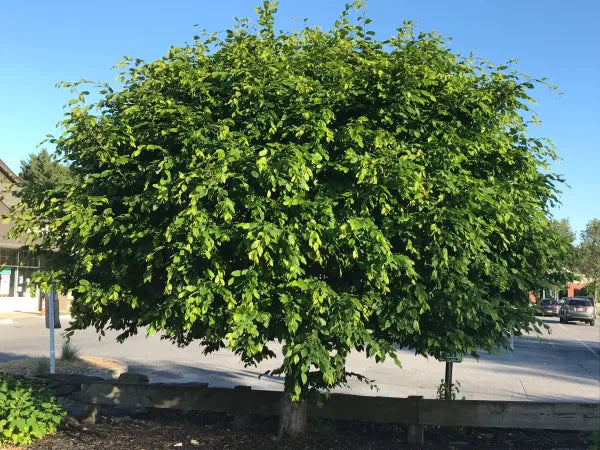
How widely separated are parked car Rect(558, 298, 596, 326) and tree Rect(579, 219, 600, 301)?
23.2 metres

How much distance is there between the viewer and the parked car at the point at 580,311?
35.7 m

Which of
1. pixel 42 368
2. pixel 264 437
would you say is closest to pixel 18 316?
pixel 42 368

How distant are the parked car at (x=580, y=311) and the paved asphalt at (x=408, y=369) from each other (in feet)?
58.7

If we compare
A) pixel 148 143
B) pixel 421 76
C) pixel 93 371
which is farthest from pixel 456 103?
pixel 93 371

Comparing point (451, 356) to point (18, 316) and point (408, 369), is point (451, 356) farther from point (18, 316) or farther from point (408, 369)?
point (18, 316)

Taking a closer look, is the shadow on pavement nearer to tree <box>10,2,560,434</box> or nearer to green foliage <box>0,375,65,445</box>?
green foliage <box>0,375,65,445</box>

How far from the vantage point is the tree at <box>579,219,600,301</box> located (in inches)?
2306

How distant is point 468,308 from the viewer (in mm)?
4160

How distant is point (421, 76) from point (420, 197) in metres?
1.02

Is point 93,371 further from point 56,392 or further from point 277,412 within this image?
point 277,412

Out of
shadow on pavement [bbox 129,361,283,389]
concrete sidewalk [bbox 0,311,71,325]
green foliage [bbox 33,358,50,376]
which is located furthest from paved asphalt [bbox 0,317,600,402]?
concrete sidewalk [bbox 0,311,71,325]

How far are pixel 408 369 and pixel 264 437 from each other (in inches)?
329

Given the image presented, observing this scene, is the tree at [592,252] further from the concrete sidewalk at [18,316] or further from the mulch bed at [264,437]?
the mulch bed at [264,437]

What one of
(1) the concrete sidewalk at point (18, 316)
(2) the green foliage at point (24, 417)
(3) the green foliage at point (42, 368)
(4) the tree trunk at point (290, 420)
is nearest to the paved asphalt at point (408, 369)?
(3) the green foliage at point (42, 368)
